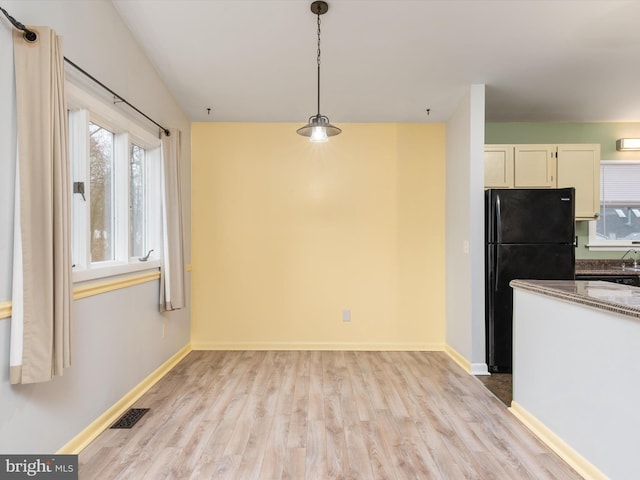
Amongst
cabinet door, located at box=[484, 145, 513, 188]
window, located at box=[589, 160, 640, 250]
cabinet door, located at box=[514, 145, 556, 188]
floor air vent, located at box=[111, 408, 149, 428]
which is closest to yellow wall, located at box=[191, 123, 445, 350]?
cabinet door, located at box=[484, 145, 513, 188]

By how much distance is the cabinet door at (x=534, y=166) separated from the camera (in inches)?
150

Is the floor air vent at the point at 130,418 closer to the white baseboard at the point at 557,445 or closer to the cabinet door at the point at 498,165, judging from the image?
the white baseboard at the point at 557,445

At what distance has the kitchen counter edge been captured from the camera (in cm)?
Answer: 168

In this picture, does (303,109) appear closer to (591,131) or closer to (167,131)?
(167,131)

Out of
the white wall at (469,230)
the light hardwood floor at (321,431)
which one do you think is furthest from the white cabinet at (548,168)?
the light hardwood floor at (321,431)

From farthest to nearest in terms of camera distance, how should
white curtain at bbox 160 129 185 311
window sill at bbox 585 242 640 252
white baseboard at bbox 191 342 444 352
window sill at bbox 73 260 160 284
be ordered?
1. window sill at bbox 585 242 640 252
2. white baseboard at bbox 191 342 444 352
3. white curtain at bbox 160 129 185 311
4. window sill at bbox 73 260 160 284

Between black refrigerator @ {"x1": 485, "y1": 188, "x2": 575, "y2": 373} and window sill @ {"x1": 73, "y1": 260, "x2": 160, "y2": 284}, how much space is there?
9.83 ft

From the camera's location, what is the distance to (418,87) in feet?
11.5

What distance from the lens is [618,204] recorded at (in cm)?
443

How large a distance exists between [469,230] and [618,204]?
2.33 meters

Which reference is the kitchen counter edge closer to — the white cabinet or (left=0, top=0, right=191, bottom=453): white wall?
the white cabinet

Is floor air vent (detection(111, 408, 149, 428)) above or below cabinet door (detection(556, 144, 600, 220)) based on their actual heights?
below

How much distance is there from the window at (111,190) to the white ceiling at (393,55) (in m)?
0.75

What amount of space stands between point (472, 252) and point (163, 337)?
2921 mm
